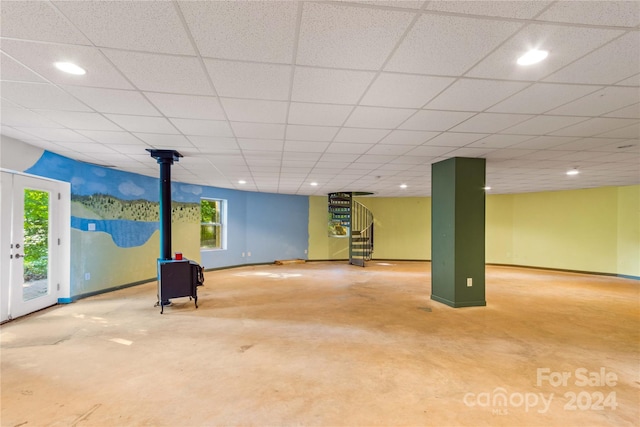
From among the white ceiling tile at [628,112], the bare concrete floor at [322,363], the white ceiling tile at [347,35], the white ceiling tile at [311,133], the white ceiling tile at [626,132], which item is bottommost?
the bare concrete floor at [322,363]

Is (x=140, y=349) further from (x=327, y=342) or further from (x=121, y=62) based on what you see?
(x=121, y=62)

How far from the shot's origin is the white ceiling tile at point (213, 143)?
13.3 ft

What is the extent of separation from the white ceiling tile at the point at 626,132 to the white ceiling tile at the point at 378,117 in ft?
8.28

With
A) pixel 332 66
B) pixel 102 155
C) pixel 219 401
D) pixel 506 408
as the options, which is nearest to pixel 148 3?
pixel 332 66

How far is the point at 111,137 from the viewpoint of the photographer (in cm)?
398

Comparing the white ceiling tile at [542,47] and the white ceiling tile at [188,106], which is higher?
the white ceiling tile at [542,47]

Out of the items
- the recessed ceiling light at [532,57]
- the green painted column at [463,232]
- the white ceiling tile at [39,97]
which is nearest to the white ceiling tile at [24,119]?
the white ceiling tile at [39,97]

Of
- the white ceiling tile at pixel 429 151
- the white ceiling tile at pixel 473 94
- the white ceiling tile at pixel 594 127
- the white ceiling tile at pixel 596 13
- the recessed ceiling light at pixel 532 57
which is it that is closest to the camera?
the white ceiling tile at pixel 596 13

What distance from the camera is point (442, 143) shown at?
4207 millimetres

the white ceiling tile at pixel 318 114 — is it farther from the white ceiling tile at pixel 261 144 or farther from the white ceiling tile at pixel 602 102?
the white ceiling tile at pixel 602 102

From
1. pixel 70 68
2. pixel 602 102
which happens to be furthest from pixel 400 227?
pixel 70 68

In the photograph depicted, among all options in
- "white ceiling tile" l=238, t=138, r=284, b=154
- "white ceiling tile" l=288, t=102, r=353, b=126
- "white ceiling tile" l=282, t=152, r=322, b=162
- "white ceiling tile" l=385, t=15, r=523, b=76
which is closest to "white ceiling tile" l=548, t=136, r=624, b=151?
"white ceiling tile" l=385, t=15, r=523, b=76

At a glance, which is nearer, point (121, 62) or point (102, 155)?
point (121, 62)

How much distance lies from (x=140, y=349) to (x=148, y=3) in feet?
10.7
